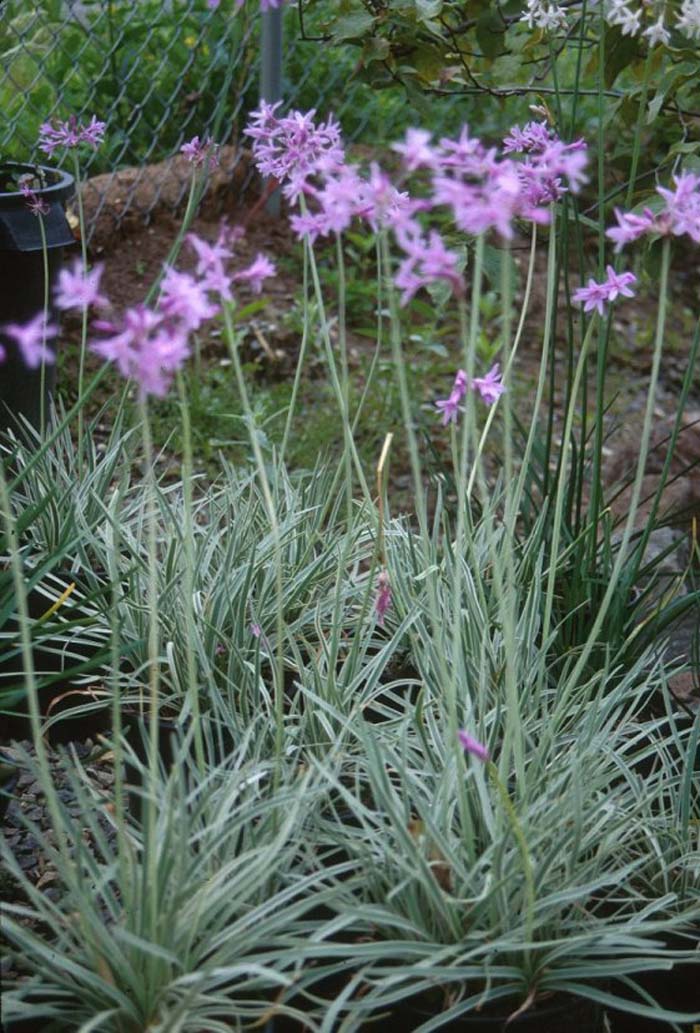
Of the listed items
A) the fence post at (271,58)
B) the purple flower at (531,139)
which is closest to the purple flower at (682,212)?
the purple flower at (531,139)

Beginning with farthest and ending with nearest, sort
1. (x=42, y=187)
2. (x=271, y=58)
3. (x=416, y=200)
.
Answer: (x=271, y=58) < (x=42, y=187) < (x=416, y=200)

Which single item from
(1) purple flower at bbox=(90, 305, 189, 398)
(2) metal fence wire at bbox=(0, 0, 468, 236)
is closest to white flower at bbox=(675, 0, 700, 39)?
(1) purple flower at bbox=(90, 305, 189, 398)

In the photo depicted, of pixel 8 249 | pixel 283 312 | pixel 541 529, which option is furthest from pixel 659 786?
pixel 283 312

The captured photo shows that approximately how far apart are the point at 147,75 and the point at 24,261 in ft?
6.57

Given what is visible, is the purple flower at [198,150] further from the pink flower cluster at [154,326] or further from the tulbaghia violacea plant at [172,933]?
the tulbaghia violacea plant at [172,933]

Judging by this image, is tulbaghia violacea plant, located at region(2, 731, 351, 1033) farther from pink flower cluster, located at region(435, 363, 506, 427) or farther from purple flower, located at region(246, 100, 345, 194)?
purple flower, located at region(246, 100, 345, 194)

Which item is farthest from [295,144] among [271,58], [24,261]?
[271,58]

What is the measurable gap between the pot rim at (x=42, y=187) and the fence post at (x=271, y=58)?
171cm

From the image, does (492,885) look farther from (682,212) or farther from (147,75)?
(147,75)

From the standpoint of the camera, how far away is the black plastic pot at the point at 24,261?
2.92m

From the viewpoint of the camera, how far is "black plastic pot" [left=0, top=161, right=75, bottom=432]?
9.59 feet

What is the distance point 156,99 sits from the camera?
4.79m

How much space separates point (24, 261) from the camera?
3.02 metres

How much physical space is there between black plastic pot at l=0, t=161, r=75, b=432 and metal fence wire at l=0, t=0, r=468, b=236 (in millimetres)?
995
